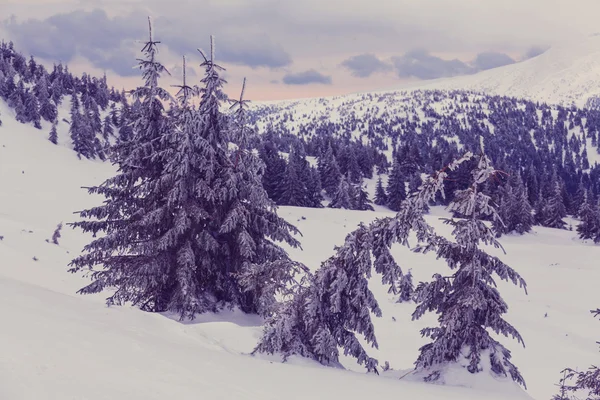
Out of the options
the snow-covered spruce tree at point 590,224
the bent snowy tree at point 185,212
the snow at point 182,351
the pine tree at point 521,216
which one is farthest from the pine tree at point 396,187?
the bent snowy tree at point 185,212

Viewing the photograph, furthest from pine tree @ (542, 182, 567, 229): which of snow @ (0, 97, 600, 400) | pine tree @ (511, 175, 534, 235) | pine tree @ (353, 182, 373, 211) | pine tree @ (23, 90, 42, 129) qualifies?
pine tree @ (23, 90, 42, 129)

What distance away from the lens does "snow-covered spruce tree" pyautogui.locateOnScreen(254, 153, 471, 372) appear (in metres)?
8.51

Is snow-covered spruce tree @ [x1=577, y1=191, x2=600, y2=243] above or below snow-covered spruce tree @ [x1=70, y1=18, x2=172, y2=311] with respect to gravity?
above

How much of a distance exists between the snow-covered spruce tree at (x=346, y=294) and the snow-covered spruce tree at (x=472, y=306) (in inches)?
22.5

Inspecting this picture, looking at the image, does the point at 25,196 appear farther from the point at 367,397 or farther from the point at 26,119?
the point at 367,397

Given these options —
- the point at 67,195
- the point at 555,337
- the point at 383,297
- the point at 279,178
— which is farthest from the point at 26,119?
the point at 555,337

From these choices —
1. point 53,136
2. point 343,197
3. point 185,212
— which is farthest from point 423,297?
point 53,136

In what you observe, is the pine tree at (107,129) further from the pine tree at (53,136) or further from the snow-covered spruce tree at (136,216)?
the snow-covered spruce tree at (136,216)

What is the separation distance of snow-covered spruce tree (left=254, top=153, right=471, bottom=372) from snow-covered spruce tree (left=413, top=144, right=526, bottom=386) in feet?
1.87

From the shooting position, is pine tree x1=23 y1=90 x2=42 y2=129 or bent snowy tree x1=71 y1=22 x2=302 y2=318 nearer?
bent snowy tree x1=71 y1=22 x2=302 y2=318

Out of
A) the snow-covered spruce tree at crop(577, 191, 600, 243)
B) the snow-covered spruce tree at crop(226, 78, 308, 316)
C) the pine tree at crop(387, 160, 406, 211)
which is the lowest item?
the snow-covered spruce tree at crop(226, 78, 308, 316)

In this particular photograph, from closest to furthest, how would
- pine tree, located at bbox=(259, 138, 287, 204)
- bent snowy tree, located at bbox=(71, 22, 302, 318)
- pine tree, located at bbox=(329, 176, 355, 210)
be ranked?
bent snowy tree, located at bbox=(71, 22, 302, 318), pine tree, located at bbox=(329, 176, 355, 210), pine tree, located at bbox=(259, 138, 287, 204)

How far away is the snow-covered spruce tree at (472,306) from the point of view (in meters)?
8.24

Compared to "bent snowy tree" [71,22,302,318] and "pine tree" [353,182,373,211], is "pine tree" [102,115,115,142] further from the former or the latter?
"bent snowy tree" [71,22,302,318]
